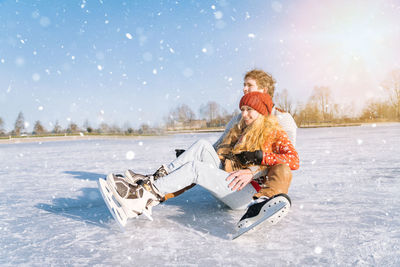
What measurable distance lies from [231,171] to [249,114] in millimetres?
473

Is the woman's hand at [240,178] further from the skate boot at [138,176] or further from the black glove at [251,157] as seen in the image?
the skate boot at [138,176]

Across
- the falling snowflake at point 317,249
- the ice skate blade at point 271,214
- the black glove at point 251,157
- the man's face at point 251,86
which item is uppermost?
the man's face at point 251,86

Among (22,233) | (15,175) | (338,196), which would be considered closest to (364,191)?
(338,196)

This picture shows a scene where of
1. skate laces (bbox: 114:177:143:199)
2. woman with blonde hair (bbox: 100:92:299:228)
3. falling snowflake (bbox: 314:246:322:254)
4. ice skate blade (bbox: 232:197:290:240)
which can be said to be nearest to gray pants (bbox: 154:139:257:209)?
woman with blonde hair (bbox: 100:92:299:228)

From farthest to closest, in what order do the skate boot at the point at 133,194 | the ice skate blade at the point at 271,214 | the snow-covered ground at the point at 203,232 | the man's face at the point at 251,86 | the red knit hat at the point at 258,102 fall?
the man's face at the point at 251,86 < the red knit hat at the point at 258,102 < the skate boot at the point at 133,194 < the ice skate blade at the point at 271,214 < the snow-covered ground at the point at 203,232

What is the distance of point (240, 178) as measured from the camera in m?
2.30

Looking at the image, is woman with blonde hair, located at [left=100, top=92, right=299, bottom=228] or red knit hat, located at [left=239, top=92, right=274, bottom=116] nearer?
woman with blonde hair, located at [left=100, top=92, right=299, bottom=228]

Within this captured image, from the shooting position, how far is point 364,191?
330 centimetres

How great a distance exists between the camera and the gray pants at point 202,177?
2.27 metres

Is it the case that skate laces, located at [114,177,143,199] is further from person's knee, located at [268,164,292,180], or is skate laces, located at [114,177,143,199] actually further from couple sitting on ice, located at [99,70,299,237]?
person's knee, located at [268,164,292,180]

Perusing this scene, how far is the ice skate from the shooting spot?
1.92m

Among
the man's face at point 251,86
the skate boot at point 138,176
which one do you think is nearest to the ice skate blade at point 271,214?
the skate boot at point 138,176

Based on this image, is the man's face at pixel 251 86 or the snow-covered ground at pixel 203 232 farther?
the man's face at pixel 251 86

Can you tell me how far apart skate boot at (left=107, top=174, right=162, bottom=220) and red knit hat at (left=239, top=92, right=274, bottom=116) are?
95 centimetres
